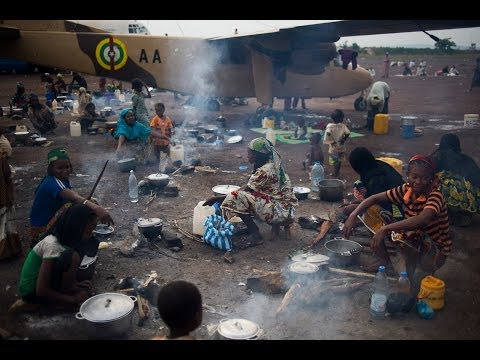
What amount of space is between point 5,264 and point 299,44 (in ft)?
34.6

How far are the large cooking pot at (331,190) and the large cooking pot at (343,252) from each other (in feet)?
6.85

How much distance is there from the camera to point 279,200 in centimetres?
586

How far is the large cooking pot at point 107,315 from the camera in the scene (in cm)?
375

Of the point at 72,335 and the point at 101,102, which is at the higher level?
the point at 101,102

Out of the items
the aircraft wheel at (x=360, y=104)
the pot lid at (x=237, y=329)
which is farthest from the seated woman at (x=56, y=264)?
the aircraft wheel at (x=360, y=104)

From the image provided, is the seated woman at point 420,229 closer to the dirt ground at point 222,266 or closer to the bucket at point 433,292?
the bucket at point 433,292

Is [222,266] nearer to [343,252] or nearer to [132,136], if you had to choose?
[343,252]

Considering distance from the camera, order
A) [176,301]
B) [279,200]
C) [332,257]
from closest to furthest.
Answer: [176,301] → [332,257] → [279,200]

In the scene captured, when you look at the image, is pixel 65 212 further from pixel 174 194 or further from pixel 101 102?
pixel 101 102

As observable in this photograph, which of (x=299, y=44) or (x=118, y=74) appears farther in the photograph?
(x=118, y=74)

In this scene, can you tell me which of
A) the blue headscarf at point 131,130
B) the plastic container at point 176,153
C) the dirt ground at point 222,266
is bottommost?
the dirt ground at point 222,266

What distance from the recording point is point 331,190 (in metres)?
7.32
